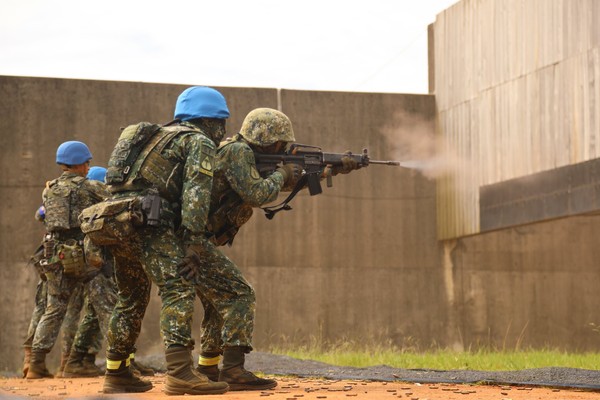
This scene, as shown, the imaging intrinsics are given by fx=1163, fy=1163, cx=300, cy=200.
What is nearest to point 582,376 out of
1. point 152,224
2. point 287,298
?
point 152,224

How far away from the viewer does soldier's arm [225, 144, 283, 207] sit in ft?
27.2

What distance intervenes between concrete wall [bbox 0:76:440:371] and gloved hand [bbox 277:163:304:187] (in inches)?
337

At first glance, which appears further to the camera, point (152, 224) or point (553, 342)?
point (553, 342)

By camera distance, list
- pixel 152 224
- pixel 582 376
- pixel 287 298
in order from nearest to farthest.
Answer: pixel 152 224, pixel 582 376, pixel 287 298

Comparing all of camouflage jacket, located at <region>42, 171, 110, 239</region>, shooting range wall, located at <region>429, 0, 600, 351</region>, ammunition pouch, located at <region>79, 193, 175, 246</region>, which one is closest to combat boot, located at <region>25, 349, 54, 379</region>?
camouflage jacket, located at <region>42, 171, 110, 239</region>

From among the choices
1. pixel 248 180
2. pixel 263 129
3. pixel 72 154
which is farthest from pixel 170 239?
pixel 72 154

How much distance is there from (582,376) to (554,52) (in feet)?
23.0

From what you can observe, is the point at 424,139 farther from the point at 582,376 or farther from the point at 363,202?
the point at 582,376

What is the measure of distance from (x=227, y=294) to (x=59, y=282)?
364cm

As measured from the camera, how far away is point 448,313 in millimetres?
18203

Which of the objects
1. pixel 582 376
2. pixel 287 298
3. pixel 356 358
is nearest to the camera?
pixel 582 376

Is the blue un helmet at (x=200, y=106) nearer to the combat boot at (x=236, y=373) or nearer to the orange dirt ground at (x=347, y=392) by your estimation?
the combat boot at (x=236, y=373)

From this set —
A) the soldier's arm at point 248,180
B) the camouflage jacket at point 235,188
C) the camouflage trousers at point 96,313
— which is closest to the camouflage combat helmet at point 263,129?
the camouflage jacket at point 235,188

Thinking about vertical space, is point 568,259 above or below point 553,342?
above
